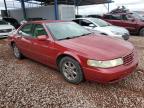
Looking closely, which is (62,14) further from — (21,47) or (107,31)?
(21,47)

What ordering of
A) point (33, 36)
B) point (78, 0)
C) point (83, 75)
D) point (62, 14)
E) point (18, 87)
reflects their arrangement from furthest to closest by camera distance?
point (78, 0) → point (62, 14) → point (33, 36) → point (18, 87) → point (83, 75)

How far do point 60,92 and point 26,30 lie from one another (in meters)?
2.59

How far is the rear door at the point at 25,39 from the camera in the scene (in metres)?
5.14

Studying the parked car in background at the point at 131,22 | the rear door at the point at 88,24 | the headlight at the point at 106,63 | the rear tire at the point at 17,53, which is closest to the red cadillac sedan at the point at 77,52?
the headlight at the point at 106,63

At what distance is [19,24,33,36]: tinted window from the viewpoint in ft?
17.1

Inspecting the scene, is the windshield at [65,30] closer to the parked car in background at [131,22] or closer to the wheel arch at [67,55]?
the wheel arch at [67,55]

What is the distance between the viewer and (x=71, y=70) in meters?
3.98

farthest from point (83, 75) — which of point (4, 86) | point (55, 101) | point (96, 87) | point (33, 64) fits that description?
point (33, 64)

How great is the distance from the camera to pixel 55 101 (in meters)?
3.38

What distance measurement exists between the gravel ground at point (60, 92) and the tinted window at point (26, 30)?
120 cm

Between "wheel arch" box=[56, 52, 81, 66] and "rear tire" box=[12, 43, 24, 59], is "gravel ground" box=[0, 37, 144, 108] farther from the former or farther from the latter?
"rear tire" box=[12, 43, 24, 59]

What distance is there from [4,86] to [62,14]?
12152 millimetres

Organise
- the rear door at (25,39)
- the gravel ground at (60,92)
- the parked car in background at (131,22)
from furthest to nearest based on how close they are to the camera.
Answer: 1. the parked car in background at (131,22)
2. the rear door at (25,39)
3. the gravel ground at (60,92)

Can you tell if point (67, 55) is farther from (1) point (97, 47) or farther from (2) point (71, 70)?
(1) point (97, 47)
